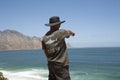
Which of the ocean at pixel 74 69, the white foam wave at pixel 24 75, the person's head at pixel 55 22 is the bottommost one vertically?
the ocean at pixel 74 69

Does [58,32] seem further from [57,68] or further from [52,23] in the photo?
[57,68]

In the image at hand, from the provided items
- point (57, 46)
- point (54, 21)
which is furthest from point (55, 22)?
point (57, 46)

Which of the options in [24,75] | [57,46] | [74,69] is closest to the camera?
[57,46]

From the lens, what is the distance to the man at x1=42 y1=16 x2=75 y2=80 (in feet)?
13.3

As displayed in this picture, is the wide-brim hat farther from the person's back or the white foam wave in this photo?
the white foam wave

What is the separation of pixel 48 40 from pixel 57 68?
18.2 inches

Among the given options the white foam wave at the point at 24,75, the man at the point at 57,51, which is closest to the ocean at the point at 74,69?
the white foam wave at the point at 24,75

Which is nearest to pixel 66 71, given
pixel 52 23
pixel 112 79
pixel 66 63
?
pixel 66 63

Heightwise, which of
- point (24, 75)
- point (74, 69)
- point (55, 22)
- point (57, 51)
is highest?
point (55, 22)

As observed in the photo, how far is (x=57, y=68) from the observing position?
408cm

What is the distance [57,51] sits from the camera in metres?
4.10

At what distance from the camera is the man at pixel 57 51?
4062 millimetres

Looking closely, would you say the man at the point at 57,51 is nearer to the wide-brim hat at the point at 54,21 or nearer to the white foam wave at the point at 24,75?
the wide-brim hat at the point at 54,21

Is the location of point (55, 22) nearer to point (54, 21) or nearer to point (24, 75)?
point (54, 21)
